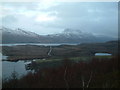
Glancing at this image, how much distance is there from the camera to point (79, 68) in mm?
11094

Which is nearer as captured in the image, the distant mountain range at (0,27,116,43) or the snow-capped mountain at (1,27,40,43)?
A: the snow-capped mountain at (1,27,40,43)

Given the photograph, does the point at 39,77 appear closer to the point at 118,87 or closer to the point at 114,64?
the point at 118,87

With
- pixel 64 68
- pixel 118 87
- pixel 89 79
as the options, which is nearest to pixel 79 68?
pixel 64 68

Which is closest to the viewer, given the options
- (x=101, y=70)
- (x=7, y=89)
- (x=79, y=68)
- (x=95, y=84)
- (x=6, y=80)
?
(x=7, y=89)

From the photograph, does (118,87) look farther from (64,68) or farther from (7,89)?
(7,89)

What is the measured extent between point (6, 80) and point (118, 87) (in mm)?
4869

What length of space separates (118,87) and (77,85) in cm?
188

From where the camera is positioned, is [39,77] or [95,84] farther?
[39,77]

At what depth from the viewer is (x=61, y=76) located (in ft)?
33.7

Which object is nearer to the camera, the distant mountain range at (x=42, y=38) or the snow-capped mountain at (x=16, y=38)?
the snow-capped mountain at (x=16, y=38)

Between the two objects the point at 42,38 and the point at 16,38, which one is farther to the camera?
the point at 42,38

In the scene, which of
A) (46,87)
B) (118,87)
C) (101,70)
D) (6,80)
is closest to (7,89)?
(6,80)

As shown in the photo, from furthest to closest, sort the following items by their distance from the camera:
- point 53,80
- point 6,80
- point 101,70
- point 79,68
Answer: point 101,70
point 79,68
point 53,80
point 6,80

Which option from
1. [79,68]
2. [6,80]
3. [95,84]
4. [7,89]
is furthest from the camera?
[79,68]
